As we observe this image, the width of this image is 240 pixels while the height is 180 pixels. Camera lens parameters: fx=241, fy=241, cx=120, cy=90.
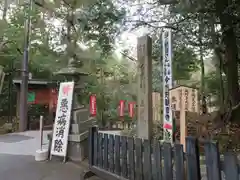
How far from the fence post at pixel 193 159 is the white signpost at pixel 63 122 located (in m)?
4.14

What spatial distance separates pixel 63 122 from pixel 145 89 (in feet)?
8.85

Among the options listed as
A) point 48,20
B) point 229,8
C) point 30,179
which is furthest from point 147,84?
point 48,20

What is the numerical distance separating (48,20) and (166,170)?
11.3 meters

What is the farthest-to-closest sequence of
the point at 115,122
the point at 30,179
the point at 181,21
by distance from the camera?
the point at 115,122
the point at 181,21
the point at 30,179

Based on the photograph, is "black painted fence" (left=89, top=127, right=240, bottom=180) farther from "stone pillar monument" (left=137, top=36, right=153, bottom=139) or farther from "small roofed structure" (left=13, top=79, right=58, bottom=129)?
"small roofed structure" (left=13, top=79, right=58, bottom=129)

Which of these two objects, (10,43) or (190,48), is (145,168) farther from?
(10,43)

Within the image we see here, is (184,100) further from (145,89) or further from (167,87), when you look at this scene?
(145,89)

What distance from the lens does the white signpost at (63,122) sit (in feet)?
20.7

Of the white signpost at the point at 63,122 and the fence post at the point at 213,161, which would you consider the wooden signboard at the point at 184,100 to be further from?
the white signpost at the point at 63,122

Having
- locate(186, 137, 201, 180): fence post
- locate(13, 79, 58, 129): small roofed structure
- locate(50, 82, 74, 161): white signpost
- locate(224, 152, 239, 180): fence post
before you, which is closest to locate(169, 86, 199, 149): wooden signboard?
locate(186, 137, 201, 180): fence post

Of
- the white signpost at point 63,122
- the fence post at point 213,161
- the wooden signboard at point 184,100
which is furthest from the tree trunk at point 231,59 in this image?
the fence post at point 213,161

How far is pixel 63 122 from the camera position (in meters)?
6.50

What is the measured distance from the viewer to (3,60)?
559 inches

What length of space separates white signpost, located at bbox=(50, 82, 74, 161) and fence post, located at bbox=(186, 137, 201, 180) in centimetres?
414
